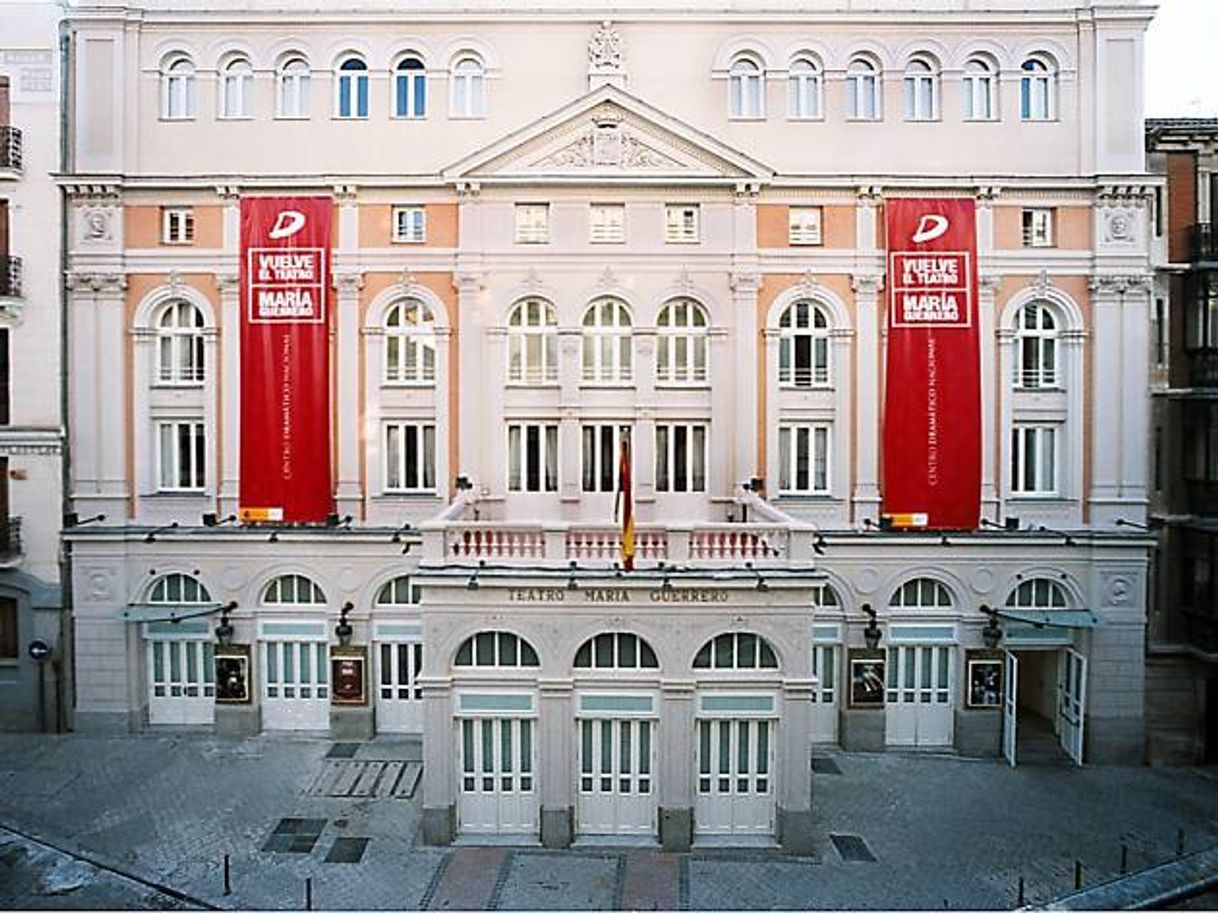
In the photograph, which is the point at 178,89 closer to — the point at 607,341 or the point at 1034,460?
the point at 607,341

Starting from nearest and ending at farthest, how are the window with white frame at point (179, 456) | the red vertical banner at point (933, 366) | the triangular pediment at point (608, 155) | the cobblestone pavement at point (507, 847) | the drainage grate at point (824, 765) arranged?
the cobblestone pavement at point (507, 847) < the drainage grate at point (824, 765) < the triangular pediment at point (608, 155) < the red vertical banner at point (933, 366) < the window with white frame at point (179, 456)

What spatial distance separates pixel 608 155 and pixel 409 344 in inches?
270

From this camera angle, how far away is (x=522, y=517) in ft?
74.1

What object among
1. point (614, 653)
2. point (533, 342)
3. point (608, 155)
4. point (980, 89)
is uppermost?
point (980, 89)

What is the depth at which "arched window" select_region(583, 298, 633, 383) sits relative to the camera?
22.3m

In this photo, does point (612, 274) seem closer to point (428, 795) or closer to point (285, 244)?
point (285, 244)

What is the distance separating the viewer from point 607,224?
22203 millimetres

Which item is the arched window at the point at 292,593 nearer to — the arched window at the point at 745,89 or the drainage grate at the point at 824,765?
the drainage grate at the point at 824,765

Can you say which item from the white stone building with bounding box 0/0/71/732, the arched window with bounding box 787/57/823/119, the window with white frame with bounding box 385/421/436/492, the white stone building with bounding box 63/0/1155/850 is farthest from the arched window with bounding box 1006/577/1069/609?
the white stone building with bounding box 0/0/71/732

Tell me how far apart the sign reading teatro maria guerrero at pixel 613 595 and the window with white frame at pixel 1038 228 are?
12893 mm

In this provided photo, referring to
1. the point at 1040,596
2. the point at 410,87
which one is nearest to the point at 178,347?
the point at 410,87

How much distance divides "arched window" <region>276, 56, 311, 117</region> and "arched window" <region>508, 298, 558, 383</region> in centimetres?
752

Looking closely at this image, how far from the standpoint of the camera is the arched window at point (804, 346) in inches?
884

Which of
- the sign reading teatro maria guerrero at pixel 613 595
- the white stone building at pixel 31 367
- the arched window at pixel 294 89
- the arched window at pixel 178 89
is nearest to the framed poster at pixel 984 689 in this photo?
the sign reading teatro maria guerrero at pixel 613 595
